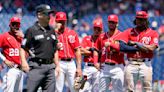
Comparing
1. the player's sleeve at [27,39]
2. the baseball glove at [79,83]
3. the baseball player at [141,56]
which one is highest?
the player's sleeve at [27,39]

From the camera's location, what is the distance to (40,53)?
6.97m

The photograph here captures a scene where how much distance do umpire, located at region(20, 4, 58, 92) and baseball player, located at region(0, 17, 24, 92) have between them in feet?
5.29

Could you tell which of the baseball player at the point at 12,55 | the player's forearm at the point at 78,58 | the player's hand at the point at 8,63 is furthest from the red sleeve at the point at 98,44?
the player's hand at the point at 8,63

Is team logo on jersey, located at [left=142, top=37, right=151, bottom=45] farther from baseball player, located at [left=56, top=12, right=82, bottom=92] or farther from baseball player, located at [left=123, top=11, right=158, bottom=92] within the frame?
baseball player, located at [left=56, top=12, right=82, bottom=92]

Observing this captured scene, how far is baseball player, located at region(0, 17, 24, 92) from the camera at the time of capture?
855cm

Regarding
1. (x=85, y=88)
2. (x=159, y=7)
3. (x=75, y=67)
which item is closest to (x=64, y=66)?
(x=75, y=67)

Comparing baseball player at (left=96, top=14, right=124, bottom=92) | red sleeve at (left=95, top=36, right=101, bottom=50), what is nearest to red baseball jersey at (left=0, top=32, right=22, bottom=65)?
baseball player at (left=96, top=14, right=124, bottom=92)

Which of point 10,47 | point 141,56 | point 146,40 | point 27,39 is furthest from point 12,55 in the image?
point 146,40

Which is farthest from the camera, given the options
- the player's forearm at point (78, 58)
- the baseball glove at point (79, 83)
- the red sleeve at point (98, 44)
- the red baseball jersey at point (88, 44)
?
the red baseball jersey at point (88, 44)

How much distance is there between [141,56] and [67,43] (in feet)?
5.07

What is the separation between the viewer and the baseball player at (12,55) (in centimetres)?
855

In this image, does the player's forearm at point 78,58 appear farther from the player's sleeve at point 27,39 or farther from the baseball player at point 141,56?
the player's sleeve at point 27,39

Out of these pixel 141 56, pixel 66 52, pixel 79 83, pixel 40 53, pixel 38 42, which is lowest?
pixel 79 83

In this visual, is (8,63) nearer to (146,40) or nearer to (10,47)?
(10,47)
